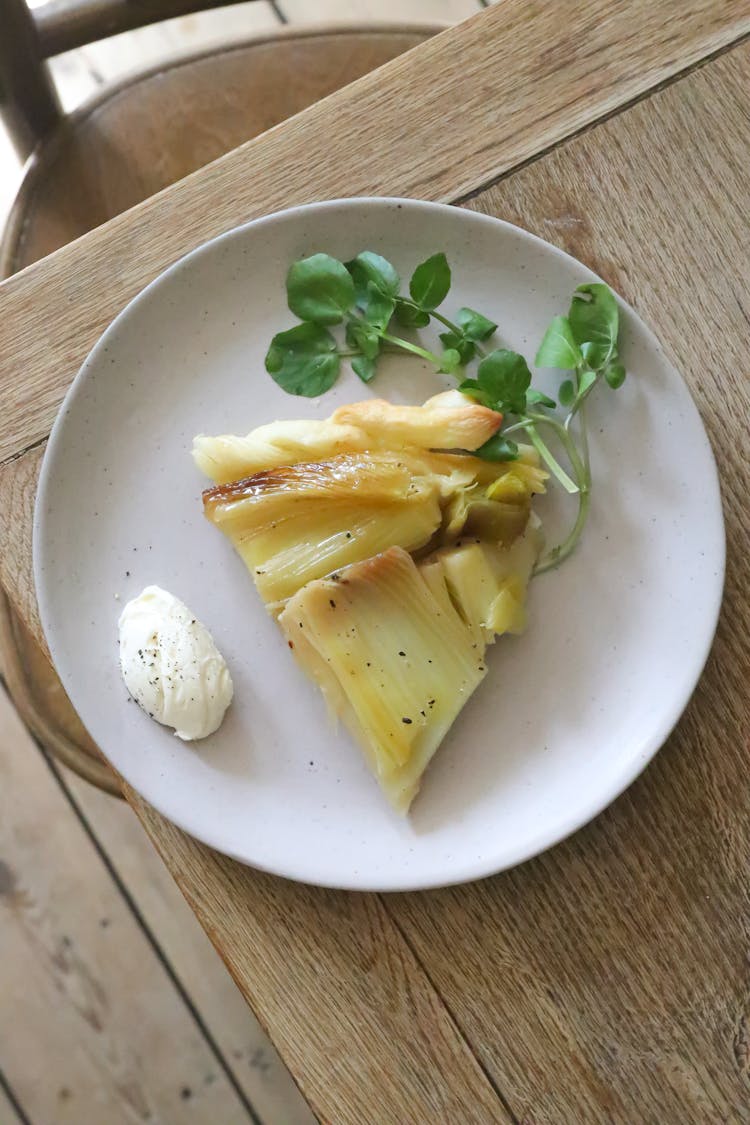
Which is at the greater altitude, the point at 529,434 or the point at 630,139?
the point at 630,139

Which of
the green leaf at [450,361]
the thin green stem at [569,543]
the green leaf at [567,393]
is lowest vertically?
the thin green stem at [569,543]

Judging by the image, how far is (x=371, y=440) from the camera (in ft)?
2.67

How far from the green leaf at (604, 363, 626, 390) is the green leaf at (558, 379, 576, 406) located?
0.10 feet

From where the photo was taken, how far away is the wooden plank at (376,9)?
151 cm

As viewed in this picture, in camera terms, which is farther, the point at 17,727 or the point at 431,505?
the point at 17,727

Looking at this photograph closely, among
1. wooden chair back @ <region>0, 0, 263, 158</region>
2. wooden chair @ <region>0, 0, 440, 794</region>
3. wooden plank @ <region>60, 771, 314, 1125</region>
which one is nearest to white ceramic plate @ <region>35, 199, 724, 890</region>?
wooden chair @ <region>0, 0, 440, 794</region>

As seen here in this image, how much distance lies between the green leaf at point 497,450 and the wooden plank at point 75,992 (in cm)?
84

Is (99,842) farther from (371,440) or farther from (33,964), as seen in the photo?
(371,440)

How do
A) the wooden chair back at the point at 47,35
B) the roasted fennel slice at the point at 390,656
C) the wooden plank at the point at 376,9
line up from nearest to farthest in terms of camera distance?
the roasted fennel slice at the point at 390,656 < the wooden chair back at the point at 47,35 < the wooden plank at the point at 376,9

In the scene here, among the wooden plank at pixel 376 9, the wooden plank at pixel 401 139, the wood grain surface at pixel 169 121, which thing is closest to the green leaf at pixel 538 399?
the wooden plank at pixel 401 139

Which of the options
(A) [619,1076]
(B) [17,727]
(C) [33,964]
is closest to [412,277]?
(A) [619,1076]

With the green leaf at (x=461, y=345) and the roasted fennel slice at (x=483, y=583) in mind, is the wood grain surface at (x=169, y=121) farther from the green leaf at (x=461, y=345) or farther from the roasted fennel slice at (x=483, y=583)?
the roasted fennel slice at (x=483, y=583)

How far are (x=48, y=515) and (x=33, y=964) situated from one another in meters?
0.78

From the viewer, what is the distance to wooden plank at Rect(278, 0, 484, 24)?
1507 millimetres
